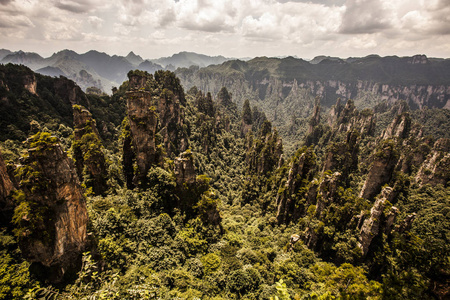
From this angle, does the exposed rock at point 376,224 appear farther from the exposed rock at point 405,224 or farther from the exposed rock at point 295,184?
the exposed rock at point 295,184

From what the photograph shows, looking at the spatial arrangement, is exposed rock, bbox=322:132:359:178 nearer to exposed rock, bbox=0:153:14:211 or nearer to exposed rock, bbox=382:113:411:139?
exposed rock, bbox=382:113:411:139

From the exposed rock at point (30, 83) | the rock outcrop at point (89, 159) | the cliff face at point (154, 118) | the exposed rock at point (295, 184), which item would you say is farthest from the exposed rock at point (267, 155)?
the exposed rock at point (30, 83)

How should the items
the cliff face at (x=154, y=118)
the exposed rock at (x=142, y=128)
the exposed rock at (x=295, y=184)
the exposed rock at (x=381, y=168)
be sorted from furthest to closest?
1. the exposed rock at (x=381, y=168)
2. the exposed rock at (x=295, y=184)
3. the cliff face at (x=154, y=118)
4. the exposed rock at (x=142, y=128)

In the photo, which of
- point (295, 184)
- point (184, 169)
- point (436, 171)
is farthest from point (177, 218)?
point (436, 171)

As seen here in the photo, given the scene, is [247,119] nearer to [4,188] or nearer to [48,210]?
[4,188]

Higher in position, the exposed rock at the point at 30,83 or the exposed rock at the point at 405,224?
the exposed rock at the point at 30,83

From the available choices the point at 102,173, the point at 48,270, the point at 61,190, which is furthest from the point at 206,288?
the point at 102,173
